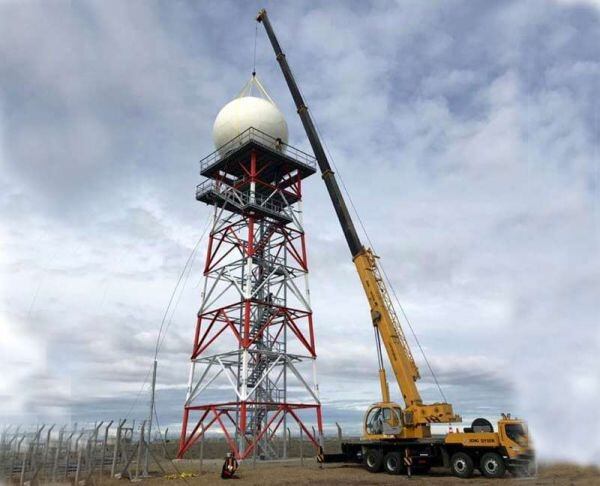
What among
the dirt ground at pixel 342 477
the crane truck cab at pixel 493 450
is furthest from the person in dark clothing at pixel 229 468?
the crane truck cab at pixel 493 450

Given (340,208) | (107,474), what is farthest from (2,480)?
(340,208)

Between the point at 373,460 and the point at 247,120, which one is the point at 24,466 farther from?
the point at 247,120

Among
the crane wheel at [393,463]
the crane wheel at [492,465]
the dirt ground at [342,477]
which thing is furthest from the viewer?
the crane wheel at [393,463]

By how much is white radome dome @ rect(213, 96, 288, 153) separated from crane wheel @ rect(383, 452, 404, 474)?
23.9 m

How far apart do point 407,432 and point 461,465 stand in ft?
9.46

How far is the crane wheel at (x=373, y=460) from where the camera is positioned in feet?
82.4

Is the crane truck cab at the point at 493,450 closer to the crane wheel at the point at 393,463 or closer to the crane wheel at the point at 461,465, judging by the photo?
the crane wheel at the point at 461,465

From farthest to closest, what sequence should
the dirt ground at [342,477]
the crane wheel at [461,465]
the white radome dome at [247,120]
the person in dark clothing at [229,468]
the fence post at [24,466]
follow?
the white radome dome at [247,120], the person in dark clothing at [229,468], the crane wheel at [461,465], the fence post at [24,466], the dirt ground at [342,477]

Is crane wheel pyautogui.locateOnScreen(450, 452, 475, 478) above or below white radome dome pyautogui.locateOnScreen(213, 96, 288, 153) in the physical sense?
below

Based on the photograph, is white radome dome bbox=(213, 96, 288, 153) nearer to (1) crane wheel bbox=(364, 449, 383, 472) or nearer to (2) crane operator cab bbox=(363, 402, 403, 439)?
(2) crane operator cab bbox=(363, 402, 403, 439)

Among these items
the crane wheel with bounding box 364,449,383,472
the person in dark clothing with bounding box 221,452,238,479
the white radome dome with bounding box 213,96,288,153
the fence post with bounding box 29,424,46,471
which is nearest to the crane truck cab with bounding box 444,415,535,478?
the crane wheel with bounding box 364,449,383,472

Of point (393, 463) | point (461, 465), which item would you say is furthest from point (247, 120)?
point (461, 465)

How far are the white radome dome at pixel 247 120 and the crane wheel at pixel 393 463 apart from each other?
2395 centimetres

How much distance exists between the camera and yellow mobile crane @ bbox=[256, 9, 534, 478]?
21781 millimetres
